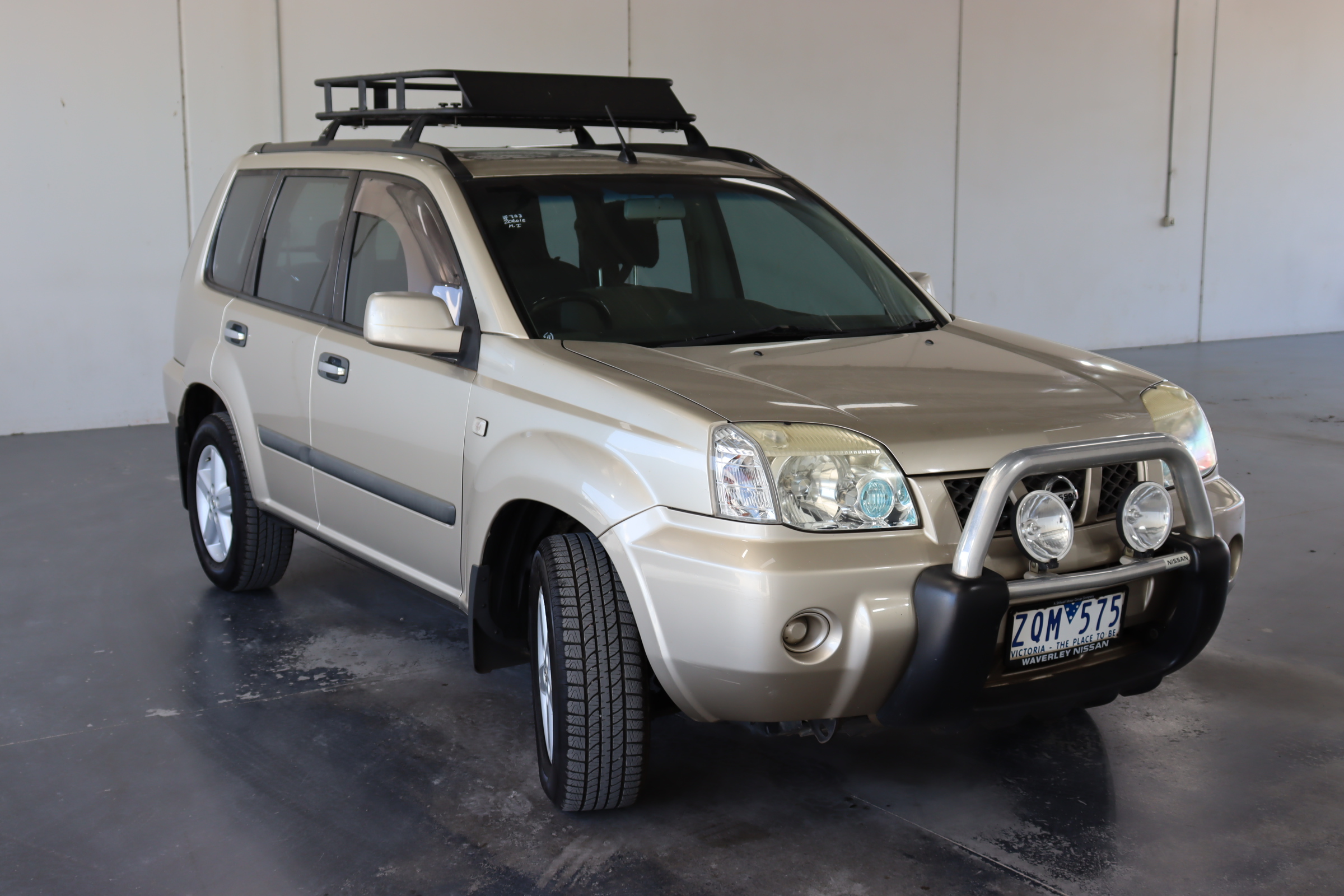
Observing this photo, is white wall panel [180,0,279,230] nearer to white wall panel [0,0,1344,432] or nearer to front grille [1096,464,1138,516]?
white wall panel [0,0,1344,432]

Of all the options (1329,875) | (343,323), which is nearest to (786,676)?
(1329,875)

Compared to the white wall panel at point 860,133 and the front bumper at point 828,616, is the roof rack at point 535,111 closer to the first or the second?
the front bumper at point 828,616

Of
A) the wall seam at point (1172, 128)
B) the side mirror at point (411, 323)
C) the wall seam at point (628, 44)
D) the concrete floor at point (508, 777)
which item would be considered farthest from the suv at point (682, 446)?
the wall seam at point (1172, 128)

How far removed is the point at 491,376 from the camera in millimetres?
2826

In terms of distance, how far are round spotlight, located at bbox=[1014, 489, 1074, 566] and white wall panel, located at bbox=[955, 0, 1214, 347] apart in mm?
8531

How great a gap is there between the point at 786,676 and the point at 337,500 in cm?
170

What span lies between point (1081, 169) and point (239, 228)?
29.1ft

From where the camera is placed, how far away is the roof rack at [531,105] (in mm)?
3490

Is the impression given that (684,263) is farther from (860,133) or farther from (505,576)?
(860,133)

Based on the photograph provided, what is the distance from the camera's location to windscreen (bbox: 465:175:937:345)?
9.81ft

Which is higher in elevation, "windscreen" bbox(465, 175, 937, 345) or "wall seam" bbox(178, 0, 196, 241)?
"wall seam" bbox(178, 0, 196, 241)

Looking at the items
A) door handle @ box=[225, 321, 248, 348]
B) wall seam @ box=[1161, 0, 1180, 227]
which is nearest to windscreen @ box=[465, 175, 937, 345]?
door handle @ box=[225, 321, 248, 348]

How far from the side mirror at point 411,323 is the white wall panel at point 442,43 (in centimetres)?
536

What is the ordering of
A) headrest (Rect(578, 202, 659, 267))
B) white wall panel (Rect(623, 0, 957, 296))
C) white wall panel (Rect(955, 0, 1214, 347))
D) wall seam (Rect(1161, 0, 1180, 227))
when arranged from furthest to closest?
wall seam (Rect(1161, 0, 1180, 227)), white wall panel (Rect(955, 0, 1214, 347)), white wall panel (Rect(623, 0, 957, 296)), headrest (Rect(578, 202, 659, 267))
